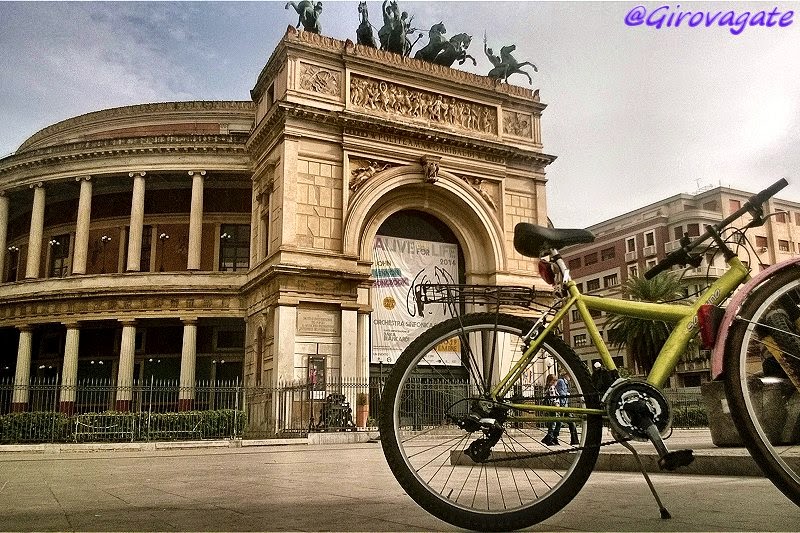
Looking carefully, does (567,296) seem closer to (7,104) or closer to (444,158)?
(7,104)

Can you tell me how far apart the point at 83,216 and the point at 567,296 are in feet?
104

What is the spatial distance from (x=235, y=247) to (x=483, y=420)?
3115cm

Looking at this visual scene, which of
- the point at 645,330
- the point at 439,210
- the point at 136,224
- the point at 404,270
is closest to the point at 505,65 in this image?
the point at 439,210

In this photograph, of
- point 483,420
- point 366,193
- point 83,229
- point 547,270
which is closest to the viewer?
point 483,420

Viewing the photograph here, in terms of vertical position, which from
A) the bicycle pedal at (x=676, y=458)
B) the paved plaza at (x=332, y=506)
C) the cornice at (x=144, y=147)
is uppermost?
the cornice at (x=144, y=147)

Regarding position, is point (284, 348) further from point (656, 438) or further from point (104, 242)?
point (656, 438)

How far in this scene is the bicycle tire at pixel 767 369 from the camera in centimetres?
299

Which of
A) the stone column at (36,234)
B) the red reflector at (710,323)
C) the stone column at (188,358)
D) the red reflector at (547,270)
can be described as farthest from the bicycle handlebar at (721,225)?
the stone column at (36,234)

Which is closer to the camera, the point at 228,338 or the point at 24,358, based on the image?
the point at 24,358

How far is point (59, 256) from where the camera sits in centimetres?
3500

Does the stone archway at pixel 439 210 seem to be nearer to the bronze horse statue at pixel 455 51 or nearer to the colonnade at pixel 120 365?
the bronze horse statue at pixel 455 51

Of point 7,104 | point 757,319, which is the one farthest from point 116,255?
point 757,319

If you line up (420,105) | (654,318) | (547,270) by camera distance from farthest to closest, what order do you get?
(420,105) → (547,270) → (654,318)

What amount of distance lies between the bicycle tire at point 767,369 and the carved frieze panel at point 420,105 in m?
25.0
